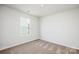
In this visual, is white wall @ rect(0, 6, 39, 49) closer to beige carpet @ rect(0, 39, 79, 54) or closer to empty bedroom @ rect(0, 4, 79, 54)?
empty bedroom @ rect(0, 4, 79, 54)

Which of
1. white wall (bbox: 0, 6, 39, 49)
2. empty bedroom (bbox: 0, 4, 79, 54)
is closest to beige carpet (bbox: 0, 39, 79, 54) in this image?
empty bedroom (bbox: 0, 4, 79, 54)

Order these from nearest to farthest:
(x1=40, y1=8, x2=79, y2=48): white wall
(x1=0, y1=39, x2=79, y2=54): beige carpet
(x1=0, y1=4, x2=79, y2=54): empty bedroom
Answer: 1. (x1=0, y1=39, x2=79, y2=54): beige carpet
2. (x1=0, y1=4, x2=79, y2=54): empty bedroom
3. (x1=40, y1=8, x2=79, y2=48): white wall

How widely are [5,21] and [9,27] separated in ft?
0.85

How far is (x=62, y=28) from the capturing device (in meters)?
2.75

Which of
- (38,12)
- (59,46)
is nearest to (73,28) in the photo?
(59,46)

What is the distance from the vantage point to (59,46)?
97.7 inches

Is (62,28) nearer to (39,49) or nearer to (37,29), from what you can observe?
(37,29)

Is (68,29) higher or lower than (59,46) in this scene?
higher

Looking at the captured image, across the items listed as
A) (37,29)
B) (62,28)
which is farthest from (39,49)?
(62,28)

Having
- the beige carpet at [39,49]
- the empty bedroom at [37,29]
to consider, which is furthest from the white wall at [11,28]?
the beige carpet at [39,49]

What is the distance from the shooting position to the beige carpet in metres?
2.06

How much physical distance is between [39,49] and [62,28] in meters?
1.27

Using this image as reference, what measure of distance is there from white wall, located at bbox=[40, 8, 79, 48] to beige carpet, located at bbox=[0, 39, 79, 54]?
204 millimetres
